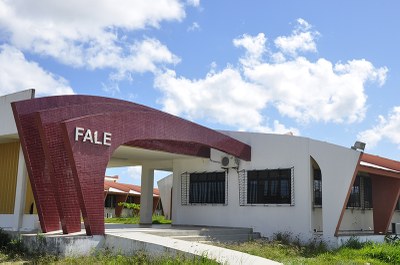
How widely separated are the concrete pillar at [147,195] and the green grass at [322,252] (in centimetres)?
755

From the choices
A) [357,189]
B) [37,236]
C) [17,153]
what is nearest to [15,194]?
[17,153]

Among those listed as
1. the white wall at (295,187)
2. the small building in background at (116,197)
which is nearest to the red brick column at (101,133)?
the white wall at (295,187)

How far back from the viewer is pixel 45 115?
39.9 feet

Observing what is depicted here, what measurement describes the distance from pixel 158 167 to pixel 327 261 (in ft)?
33.3

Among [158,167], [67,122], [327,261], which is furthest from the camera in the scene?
[158,167]

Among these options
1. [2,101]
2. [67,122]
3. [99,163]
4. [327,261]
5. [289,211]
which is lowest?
[327,261]

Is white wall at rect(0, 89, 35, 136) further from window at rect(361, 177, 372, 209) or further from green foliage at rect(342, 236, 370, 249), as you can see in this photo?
window at rect(361, 177, 372, 209)

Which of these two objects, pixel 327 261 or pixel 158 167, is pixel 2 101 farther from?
pixel 327 261

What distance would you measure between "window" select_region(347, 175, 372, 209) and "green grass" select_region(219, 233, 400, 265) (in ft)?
10.2

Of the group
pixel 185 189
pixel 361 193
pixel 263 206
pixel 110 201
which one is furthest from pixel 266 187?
pixel 110 201

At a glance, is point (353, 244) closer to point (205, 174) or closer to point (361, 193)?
point (361, 193)

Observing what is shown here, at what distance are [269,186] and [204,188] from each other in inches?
112

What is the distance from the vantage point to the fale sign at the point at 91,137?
12.2 meters

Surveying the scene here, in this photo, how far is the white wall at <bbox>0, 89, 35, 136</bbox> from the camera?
15.2 metres
